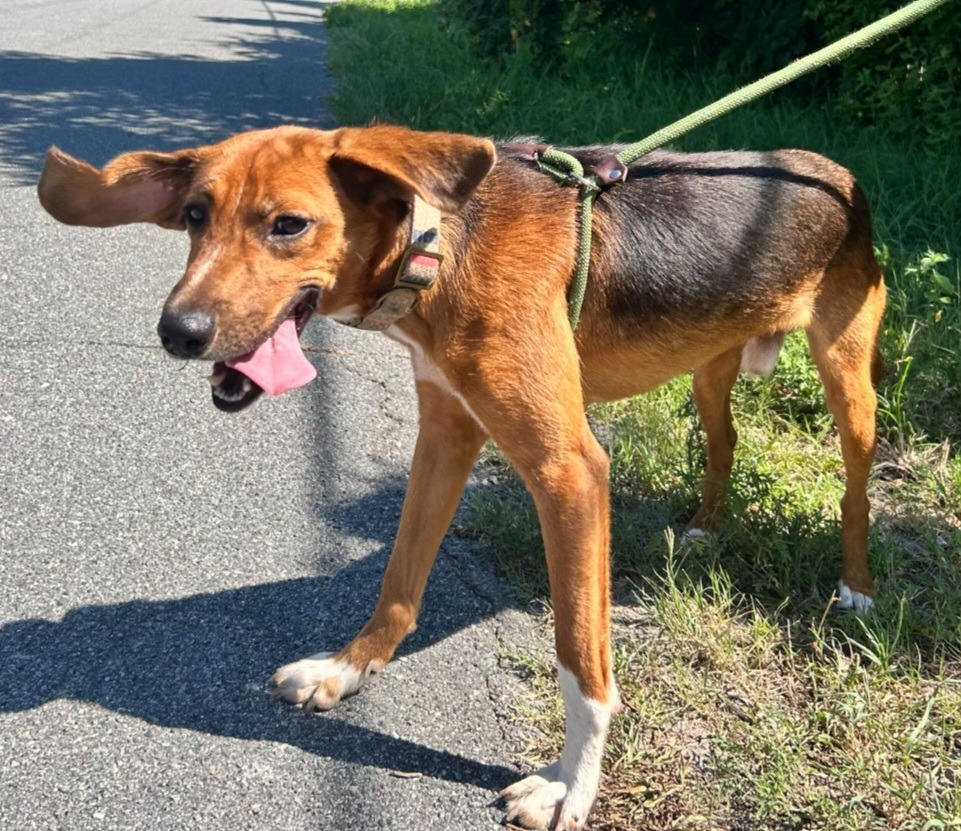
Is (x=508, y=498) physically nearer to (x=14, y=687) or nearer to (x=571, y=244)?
(x=571, y=244)

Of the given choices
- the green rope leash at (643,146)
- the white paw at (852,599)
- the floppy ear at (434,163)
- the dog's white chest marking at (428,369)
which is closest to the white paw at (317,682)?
the dog's white chest marking at (428,369)

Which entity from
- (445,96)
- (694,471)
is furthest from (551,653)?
(445,96)

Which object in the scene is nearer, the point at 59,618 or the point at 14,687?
the point at 14,687

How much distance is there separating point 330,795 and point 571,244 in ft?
5.04

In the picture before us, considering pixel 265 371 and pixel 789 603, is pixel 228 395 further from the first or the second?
pixel 789 603

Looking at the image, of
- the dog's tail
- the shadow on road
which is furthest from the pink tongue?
the shadow on road

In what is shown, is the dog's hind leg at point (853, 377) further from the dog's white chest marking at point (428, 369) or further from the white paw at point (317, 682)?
the white paw at point (317, 682)

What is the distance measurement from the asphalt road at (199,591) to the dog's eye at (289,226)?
1301mm

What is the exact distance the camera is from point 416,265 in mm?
2570

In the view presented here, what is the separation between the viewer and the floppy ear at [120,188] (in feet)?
8.89

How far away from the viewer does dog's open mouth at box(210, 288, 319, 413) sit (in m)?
2.45

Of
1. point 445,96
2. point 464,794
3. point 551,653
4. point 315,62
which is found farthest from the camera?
point 315,62

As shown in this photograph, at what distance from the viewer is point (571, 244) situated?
2889 mm

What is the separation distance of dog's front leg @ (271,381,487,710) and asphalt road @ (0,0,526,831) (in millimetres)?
107
